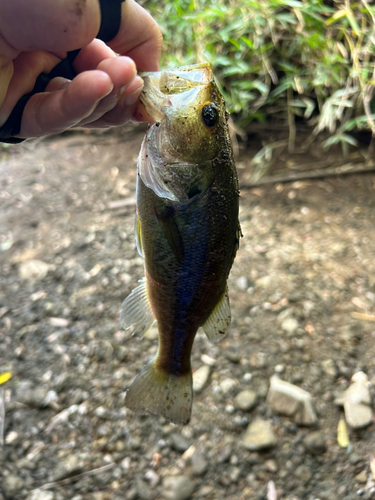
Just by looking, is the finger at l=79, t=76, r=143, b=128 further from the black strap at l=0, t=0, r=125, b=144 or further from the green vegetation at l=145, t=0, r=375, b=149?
the green vegetation at l=145, t=0, r=375, b=149

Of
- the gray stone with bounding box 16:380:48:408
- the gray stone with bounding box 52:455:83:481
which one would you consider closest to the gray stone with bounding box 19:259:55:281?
the gray stone with bounding box 16:380:48:408

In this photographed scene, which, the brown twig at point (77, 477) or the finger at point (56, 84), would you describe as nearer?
the finger at point (56, 84)

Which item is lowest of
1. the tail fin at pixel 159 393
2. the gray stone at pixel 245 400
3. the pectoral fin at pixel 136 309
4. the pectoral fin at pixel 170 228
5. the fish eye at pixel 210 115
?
the gray stone at pixel 245 400

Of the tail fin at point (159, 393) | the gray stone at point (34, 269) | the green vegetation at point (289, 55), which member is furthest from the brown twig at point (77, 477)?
the green vegetation at point (289, 55)

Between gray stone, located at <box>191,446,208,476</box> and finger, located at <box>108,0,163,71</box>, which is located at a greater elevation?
finger, located at <box>108,0,163,71</box>

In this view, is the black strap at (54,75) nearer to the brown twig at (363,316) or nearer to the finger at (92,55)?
the finger at (92,55)

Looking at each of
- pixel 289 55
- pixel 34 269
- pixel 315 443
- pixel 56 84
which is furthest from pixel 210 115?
pixel 289 55
